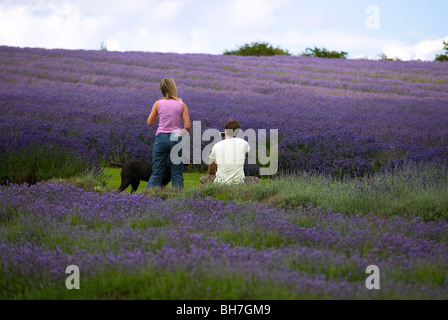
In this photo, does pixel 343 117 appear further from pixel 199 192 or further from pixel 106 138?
pixel 199 192

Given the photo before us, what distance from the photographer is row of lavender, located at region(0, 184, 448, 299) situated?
3.33 meters

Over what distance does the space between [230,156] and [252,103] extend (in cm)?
750

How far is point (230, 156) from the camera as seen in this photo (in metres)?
7.10

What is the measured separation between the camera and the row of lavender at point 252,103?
9.77m

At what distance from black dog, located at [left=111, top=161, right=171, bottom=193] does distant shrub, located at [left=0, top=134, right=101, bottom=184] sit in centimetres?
75

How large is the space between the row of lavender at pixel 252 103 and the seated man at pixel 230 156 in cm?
220

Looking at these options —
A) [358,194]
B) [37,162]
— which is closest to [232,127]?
[358,194]

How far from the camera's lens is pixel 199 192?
6391mm

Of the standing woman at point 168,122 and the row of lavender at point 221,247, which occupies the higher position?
the standing woman at point 168,122

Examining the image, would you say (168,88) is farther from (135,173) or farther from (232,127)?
(135,173)

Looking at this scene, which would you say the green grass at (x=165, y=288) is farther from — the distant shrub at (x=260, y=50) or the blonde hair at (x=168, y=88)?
the distant shrub at (x=260, y=50)

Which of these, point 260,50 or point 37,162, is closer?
point 37,162

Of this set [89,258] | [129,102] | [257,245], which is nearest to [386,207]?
[257,245]

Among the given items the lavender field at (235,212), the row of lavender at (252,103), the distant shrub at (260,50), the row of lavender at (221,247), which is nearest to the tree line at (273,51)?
the distant shrub at (260,50)
